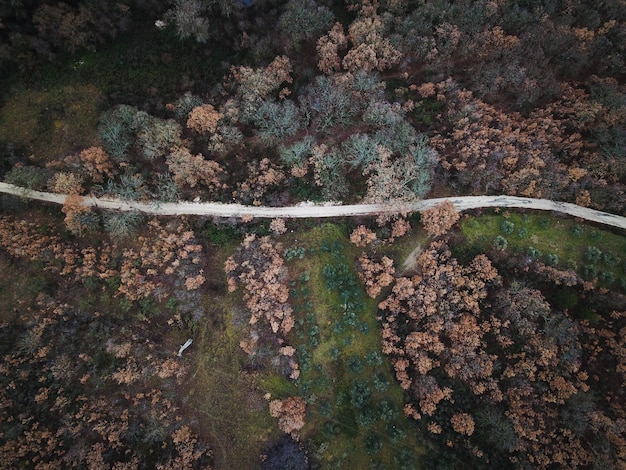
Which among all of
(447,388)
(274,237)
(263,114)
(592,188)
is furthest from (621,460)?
(263,114)

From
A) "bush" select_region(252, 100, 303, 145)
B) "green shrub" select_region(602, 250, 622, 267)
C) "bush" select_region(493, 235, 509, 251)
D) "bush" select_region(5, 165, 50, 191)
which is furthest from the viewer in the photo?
"bush" select_region(252, 100, 303, 145)

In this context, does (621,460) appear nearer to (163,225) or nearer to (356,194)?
(356,194)

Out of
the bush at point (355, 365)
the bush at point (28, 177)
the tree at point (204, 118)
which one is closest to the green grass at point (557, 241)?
the bush at point (355, 365)

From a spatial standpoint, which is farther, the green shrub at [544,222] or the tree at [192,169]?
the tree at [192,169]

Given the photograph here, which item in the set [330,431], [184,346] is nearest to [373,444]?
[330,431]

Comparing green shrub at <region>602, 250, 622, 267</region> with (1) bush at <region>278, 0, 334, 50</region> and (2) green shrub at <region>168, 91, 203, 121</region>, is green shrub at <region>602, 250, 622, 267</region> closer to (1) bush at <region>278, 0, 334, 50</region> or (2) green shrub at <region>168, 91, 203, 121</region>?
(1) bush at <region>278, 0, 334, 50</region>

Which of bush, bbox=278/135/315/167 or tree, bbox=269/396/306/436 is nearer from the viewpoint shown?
tree, bbox=269/396/306/436

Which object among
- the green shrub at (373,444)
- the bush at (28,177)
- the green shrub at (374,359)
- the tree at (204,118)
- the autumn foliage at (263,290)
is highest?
the tree at (204,118)

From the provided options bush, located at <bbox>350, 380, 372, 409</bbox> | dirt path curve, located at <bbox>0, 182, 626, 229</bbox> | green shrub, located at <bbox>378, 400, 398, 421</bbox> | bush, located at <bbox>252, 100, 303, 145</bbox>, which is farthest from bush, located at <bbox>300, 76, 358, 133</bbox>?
green shrub, located at <bbox>378, 400, 398, 421</bbox>

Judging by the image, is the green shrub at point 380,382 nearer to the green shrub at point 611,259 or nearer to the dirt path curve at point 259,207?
the dirt path curve at point 259,207
